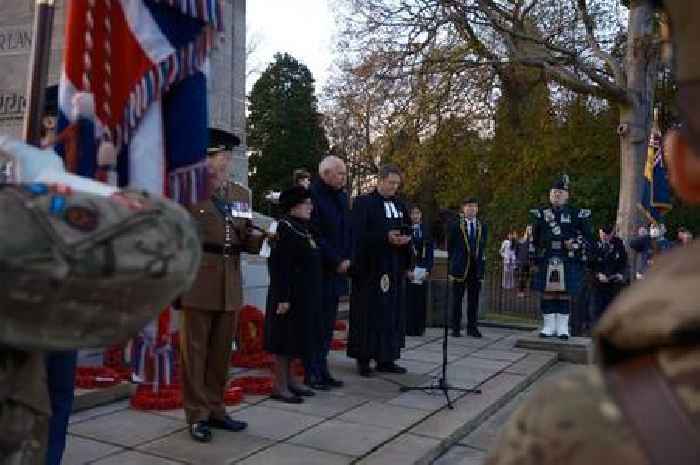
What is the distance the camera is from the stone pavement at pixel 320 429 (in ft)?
15.4

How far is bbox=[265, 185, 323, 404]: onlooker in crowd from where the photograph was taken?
605 centimetres

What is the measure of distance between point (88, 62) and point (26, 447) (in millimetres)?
1442

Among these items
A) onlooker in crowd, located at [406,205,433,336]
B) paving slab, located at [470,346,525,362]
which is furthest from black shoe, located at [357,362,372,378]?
onlooker in crowd, located at [406,205,433,336]

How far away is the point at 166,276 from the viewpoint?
1.64 meters

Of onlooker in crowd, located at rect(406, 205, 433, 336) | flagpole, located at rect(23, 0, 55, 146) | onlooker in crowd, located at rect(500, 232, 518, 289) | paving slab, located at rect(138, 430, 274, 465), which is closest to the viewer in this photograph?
flagpole, located at rect(23, 0, 55, 146)

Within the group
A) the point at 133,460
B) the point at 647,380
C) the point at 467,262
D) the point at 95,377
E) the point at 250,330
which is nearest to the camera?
the point at 647,380

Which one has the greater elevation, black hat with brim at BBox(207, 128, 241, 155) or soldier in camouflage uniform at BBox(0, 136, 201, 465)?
black hat with brim at BBox(207, 128, 241, 155)

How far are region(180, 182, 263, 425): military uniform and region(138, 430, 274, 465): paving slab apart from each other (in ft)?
0.50

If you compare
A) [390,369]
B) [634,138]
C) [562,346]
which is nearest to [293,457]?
[390,369]

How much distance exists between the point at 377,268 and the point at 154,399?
2583 mm

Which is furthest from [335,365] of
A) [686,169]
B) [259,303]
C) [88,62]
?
[686,169]

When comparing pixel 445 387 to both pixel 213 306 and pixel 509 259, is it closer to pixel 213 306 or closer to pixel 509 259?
pixel 213 306

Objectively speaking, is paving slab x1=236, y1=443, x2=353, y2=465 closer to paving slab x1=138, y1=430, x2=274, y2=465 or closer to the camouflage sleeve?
paving slab x1=138, y1=430, x2=274, y2=465

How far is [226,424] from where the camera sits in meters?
5.16
